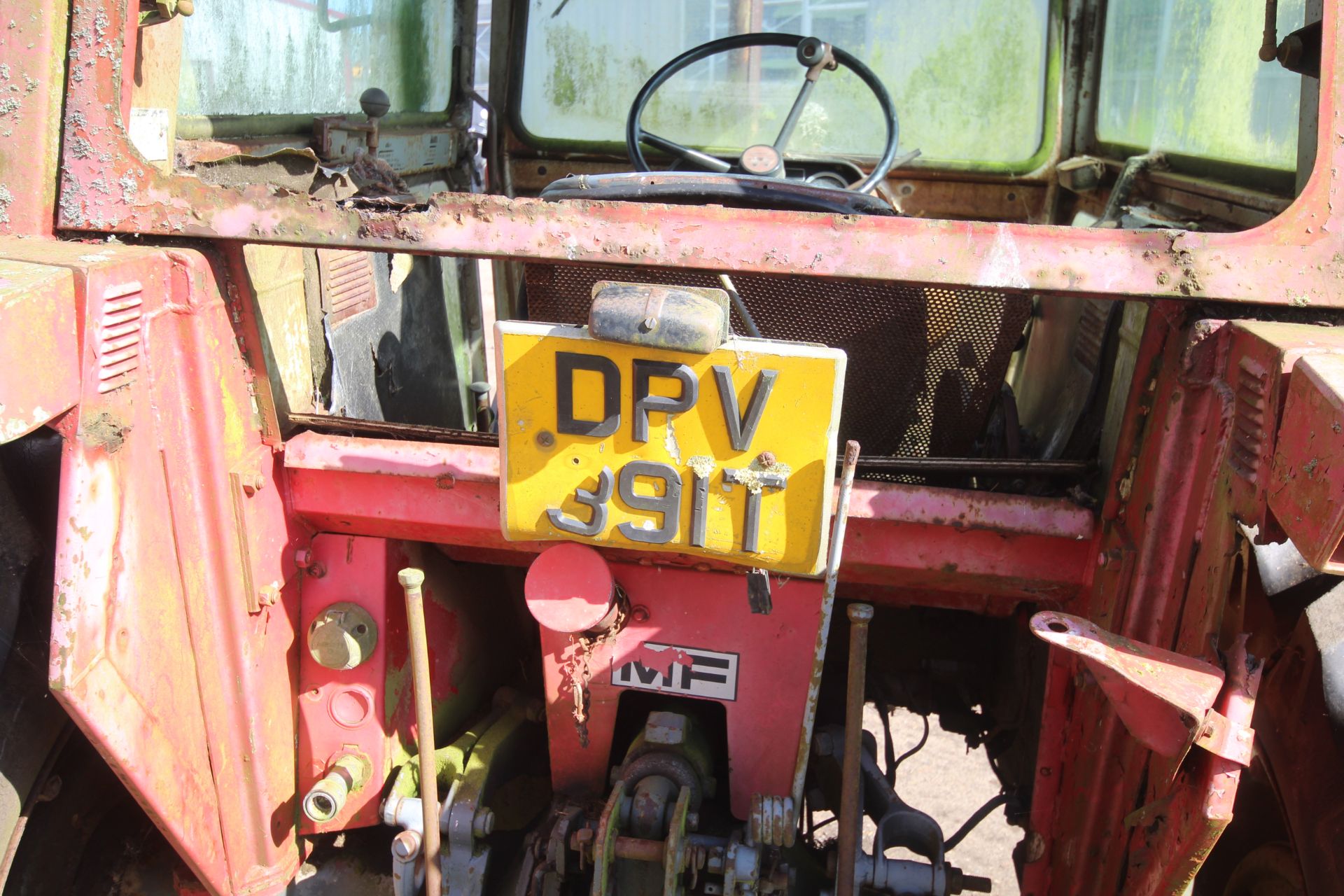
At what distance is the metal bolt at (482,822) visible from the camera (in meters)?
1.59

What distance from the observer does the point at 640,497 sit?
1.26 meters

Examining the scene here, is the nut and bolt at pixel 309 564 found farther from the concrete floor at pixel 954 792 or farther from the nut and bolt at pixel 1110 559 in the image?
the concrete floor at pixel 954 792

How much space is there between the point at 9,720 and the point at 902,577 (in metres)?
1.21

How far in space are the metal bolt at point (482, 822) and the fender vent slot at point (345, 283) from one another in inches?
33.7

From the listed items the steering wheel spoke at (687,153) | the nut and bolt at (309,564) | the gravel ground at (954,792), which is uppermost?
the steering wheel spoke at (687,153)

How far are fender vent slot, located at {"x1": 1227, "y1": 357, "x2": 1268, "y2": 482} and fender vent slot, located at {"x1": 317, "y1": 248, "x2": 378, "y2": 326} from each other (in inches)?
52.4

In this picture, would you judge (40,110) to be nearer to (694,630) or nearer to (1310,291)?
(694,630)

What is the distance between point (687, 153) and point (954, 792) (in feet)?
6.09

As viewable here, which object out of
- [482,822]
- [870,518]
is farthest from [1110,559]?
[482,822]

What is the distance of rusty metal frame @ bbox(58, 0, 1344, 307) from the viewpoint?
1.18 meters

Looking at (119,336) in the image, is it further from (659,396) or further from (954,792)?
(954,792)

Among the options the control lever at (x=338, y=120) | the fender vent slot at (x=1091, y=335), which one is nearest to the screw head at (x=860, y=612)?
the fender vent slot at (x=1091, y=335)

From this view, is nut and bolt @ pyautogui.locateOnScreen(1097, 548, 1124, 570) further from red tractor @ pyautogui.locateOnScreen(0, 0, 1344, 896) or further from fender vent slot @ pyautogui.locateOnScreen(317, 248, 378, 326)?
fender vent slot @ pyautogui.locateOnScreen(317, 248, 378, 326)

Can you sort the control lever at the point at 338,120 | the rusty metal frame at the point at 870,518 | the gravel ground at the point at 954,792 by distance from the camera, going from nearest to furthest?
the rusty metal frame at the point at 870,518, the control lever at the point at 338,120, the gravel ground at the point at 954,792
